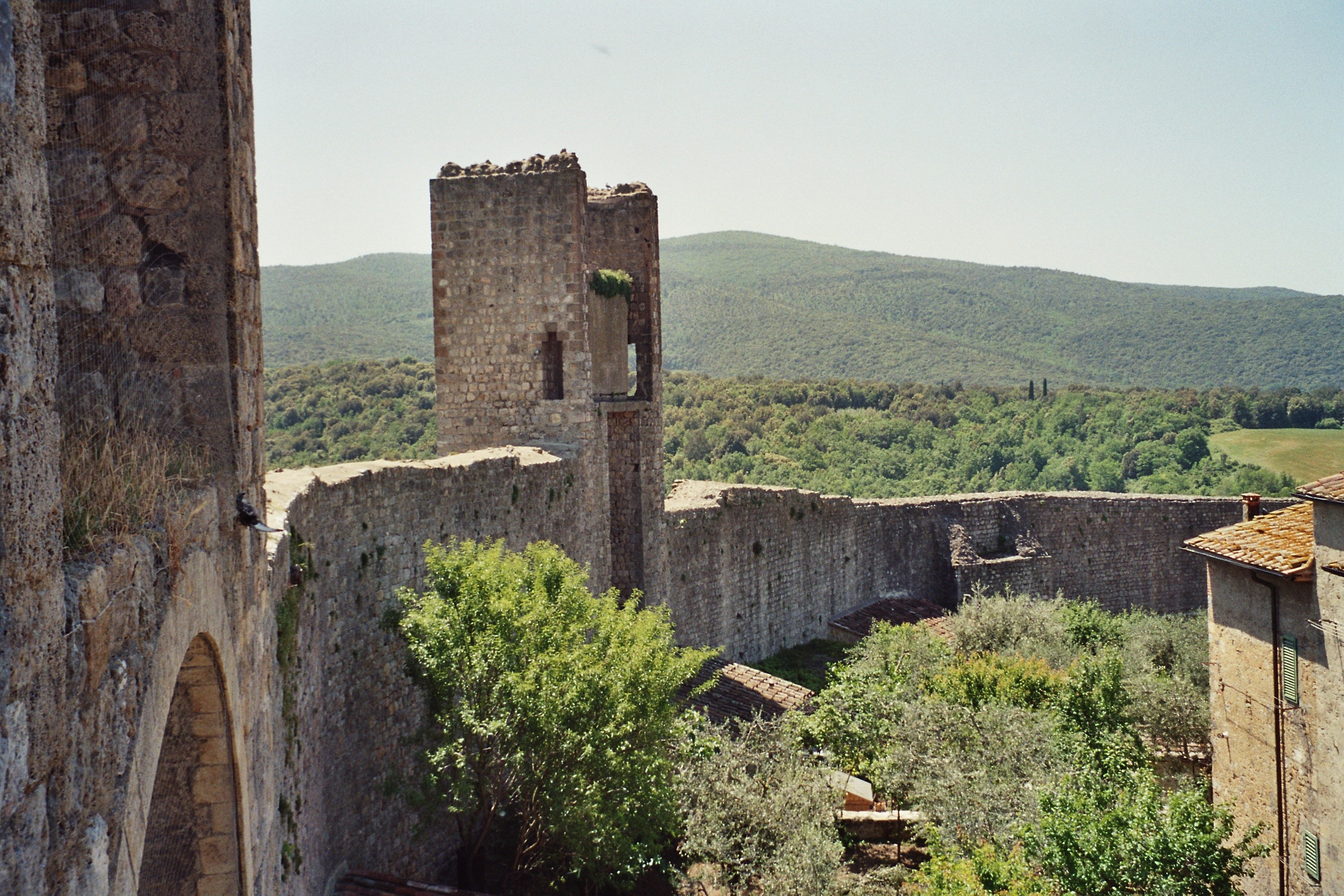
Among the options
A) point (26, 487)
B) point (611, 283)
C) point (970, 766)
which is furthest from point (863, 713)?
point (26, 487)

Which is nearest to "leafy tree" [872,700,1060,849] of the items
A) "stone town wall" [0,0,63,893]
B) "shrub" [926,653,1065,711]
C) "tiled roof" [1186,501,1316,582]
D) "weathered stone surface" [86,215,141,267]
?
"shrub" [926,653,1065,711]

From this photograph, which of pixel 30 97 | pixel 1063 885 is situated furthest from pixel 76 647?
pixel 1063 885

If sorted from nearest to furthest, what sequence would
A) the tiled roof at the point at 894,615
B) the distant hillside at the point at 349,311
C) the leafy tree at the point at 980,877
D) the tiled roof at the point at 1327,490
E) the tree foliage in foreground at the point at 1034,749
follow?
the leafy tree at the point at 980,877, the tree foliage in foreground at the point at 1034,749, the tiled roof at the point at 1327,490, the tiled roof at the point at 894,615, the distant hillside at the point at 349,311

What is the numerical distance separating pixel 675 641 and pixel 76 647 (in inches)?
563

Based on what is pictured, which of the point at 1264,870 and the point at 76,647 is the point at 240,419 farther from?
the point at 1264,870

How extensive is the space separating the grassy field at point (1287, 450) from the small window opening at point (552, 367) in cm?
3466

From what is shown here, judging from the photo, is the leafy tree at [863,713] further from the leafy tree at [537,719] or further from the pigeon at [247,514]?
the pigeon at [247,514]

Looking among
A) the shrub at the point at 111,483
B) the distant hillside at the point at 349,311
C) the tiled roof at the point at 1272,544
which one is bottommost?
the tiled roof at the point at 1272,544

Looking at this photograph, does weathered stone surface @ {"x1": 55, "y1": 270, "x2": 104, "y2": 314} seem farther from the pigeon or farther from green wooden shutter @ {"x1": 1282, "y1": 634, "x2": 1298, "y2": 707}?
green wooden shutter @ {"x1": 1282, "y1": 634, "x2": 1298, "y2": 707}

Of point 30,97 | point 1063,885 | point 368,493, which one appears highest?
point 30,97

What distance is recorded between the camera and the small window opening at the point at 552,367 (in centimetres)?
1328

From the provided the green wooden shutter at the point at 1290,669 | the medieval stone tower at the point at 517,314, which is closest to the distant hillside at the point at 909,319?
the medieval stone tower at the point at 517,314

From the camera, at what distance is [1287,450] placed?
43.6 metres

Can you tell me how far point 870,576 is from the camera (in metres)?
22.6
